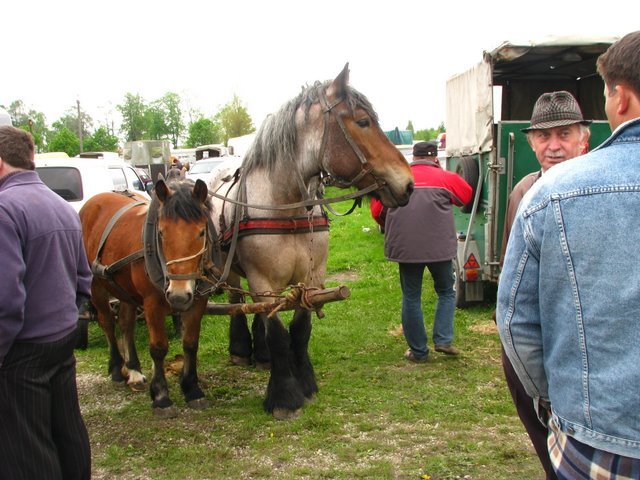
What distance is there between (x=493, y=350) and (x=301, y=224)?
2527mm

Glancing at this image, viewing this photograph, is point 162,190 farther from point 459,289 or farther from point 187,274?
point 459,289

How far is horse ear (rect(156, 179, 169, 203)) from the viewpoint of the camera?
3598mm

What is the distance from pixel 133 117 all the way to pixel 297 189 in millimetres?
69030

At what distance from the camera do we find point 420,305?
5.00m

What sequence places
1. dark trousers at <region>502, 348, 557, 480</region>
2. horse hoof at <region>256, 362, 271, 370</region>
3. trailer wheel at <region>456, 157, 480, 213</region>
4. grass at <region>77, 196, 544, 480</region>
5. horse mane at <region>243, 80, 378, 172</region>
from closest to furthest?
1. dark trousers at <region>502, 348, 557, 480</region>
2. grass at <region>77, 196, 544, 480</region>
3. horse mane at <region>243, 80, 378, 172</region>
4. horse hoof at <region>256, 362, 271, 370</region>
5. trailer wheel at <region>456, 157, 480, 213</region>

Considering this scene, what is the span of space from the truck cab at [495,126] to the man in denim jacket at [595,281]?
466 cm

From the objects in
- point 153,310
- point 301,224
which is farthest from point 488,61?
point 153,310

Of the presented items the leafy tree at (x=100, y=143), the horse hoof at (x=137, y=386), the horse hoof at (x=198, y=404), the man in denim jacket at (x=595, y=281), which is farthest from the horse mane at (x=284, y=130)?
the leafy tree at (x=100, y=143)

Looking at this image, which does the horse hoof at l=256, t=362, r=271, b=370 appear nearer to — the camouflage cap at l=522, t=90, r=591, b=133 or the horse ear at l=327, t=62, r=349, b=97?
the horse ear at l=327, t=62, r=349, b=97

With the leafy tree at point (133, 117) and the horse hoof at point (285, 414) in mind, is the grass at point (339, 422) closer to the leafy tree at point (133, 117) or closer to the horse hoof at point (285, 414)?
the horse hoof at point (285, 414)

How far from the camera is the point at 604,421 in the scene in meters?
1.31

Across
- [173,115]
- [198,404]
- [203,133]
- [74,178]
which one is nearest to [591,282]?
[198,404]

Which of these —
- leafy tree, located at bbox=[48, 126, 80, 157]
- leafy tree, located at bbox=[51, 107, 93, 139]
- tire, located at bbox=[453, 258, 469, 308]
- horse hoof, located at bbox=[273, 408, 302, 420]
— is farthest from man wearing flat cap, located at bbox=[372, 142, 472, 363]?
leafy tree, located at bbox=[51, 107, 93, 139]

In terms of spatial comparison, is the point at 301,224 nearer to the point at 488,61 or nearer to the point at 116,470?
the point at 116,470
